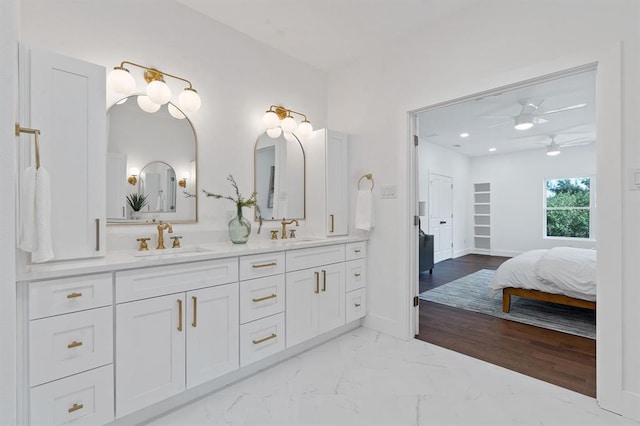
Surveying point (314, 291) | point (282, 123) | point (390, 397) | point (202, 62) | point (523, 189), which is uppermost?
point (202, 62)

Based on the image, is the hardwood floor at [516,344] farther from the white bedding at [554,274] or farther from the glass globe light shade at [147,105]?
the glass globe light shade at [147,105]

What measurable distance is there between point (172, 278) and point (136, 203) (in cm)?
74

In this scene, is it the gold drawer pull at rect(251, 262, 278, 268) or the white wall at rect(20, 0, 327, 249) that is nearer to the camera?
the white wall at rect(20, 0, 327, 249)

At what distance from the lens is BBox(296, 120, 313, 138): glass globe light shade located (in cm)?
308

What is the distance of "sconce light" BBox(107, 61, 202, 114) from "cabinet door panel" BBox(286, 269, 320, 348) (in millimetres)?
1490

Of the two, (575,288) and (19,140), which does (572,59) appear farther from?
(19,140)

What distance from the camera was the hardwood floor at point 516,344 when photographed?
216cm

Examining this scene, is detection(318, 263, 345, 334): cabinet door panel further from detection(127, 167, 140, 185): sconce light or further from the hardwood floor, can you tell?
detection(127, 167, 140, 185): sconce light

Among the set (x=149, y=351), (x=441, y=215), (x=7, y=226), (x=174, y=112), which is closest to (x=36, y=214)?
(x=7, y=226)

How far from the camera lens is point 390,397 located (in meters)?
1.90

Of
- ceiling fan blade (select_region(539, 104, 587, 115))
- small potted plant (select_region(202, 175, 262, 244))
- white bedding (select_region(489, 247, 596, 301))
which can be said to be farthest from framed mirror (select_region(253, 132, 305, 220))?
ceiling fan blade (select_region(539, 104, 587, 115))

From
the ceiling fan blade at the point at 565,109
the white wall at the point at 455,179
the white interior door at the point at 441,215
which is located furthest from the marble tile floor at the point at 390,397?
the white interior door at the point at 441,215

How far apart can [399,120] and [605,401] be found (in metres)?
2.37

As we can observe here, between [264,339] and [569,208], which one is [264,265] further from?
[569,208]
